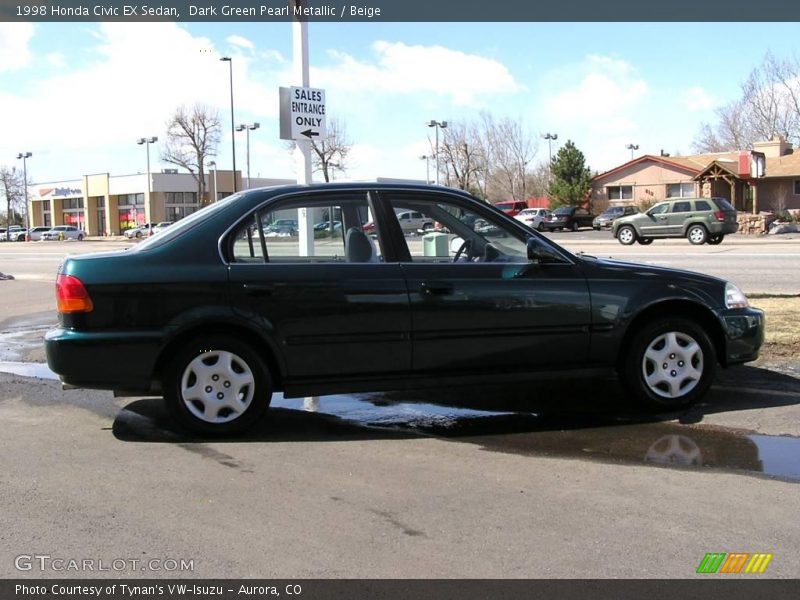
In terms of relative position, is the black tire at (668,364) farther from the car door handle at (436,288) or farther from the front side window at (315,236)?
the front side window at (315,236)

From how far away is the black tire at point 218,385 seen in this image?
507 cm

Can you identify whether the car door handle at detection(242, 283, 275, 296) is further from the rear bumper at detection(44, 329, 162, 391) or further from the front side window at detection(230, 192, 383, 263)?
the rear bumper at detection(44, 329, 162, 391)

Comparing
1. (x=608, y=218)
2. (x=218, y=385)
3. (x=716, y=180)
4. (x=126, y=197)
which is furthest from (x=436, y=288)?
(x=126, y=197)

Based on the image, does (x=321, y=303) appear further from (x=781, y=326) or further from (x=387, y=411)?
(x=781, y=326)

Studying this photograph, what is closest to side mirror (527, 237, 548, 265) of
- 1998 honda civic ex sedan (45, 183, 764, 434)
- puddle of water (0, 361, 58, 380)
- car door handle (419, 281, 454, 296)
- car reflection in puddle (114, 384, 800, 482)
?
1998 honda civic ex sedan (45, 183, 764, 434)

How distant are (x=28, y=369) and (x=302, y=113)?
409 centimetres

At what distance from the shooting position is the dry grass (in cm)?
744

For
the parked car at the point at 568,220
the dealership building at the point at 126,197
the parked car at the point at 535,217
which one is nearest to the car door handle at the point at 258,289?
the parked car at the point at 535,217

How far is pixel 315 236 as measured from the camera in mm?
5656

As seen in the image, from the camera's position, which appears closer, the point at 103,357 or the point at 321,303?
the point at 103,357

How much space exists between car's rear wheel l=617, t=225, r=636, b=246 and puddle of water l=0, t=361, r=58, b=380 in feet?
81.2

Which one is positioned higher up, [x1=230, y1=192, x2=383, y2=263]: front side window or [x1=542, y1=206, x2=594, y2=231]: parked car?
[x1=542, y1=206, x2=594, y2=231]: parked car
